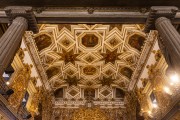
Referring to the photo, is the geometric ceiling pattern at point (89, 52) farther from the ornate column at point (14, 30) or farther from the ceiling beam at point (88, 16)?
the ornate column at point (14, 30)

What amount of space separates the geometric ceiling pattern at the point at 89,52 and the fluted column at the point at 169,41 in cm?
420

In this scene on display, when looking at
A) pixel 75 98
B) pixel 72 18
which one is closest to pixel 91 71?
pixel 75 98

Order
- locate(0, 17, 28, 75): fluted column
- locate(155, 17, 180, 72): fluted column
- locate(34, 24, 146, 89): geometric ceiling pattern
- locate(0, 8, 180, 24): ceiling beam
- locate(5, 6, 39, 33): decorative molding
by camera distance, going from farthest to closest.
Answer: locate(34, 24, 146, 89): geometric ceiling pattern → locate(0, 8, 180, 24): ceiling beam → locate(5, 6, 39, 33): decorative molding → locate(155, 17, 180, 72): fluted column → locate(0, 17, 28, 75): fluted column

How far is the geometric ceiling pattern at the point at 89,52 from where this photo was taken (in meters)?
11.8

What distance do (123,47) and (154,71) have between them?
8.05ft

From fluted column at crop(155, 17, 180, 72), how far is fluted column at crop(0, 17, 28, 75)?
475 centimetres

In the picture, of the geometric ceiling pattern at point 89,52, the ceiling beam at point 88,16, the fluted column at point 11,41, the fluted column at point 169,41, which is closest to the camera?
the fluted column at point 11,41

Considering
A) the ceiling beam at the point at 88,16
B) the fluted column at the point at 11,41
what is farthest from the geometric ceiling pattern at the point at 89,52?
the fluted column at the point at 11,41

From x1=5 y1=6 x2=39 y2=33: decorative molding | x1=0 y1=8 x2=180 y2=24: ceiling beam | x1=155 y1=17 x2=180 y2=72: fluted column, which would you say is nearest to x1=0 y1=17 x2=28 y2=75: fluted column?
x1=5 y1=6 x2=39 y2=33: decorative molding

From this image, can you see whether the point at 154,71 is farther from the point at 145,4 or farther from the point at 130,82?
the point at 145,4

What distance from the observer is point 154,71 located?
12.0 meters

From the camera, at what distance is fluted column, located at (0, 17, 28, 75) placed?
579 cm

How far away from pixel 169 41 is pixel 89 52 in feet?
25.4

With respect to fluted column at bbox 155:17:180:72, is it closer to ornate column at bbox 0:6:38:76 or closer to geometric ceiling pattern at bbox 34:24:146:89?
geometric ceiling pattern at bbox 34:24:146:89
